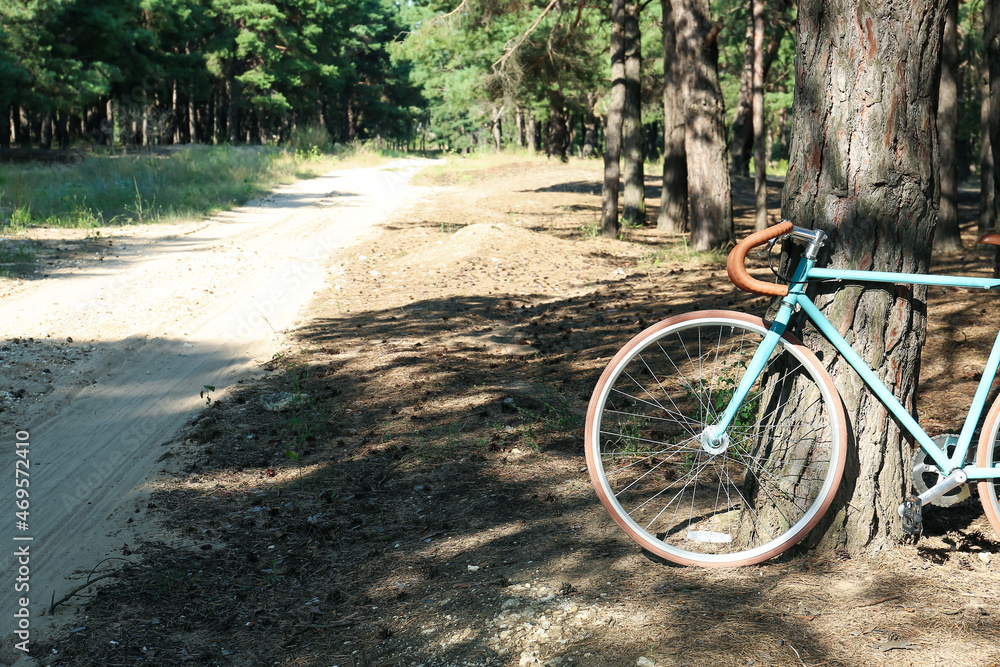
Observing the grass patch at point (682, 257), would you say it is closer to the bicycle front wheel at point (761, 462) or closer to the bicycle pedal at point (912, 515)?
the bicycle front wheel at point (761, 462)

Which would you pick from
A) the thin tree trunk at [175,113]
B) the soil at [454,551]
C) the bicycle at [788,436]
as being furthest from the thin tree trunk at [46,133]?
the bicycle at [788,436]

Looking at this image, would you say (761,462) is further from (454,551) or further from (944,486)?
(454,551)

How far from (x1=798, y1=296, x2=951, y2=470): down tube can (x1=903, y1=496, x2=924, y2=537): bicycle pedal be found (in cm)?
17

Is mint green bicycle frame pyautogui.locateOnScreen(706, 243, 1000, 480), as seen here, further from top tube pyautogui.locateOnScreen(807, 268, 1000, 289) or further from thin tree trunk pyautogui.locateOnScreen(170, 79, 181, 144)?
thin tree trunk pyautogui.locateOnScreen(170, 79, 181, 144)

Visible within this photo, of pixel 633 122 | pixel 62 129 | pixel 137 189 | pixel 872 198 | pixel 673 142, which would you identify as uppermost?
pixel 62 129

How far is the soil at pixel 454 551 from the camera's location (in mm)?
2736

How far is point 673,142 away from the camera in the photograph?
48.7 ft

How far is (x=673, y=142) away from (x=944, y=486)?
1268cm

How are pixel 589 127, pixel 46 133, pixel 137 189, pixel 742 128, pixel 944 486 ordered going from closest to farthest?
pixel 944 486, pixel 137 189, pixel 742 128, pixel 46 133, pixel 589 127

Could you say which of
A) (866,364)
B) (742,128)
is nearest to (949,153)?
(866,364)

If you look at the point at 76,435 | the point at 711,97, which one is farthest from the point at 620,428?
the point at 711,97

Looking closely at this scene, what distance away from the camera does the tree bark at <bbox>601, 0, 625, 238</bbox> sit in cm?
1383

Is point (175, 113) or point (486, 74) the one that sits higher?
point (175, 113)

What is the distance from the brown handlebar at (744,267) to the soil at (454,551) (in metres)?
1.09
